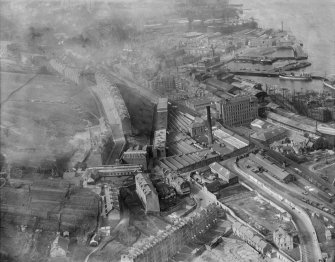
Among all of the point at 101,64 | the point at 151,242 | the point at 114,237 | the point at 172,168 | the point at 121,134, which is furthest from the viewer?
the point at 101,64

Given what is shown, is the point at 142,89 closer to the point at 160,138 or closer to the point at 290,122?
the point at 160,138

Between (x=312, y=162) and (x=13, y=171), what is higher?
(x=13, y=171)

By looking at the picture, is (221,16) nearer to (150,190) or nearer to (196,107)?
(196,107)

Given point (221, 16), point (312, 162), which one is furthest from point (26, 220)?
point (221, 16)

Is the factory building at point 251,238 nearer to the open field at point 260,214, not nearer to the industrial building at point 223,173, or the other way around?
the open field at point 260,214

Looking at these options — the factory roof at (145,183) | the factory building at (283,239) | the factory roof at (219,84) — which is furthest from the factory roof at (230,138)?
the factory building at (283,239)

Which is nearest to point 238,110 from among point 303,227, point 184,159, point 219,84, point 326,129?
point 326,129

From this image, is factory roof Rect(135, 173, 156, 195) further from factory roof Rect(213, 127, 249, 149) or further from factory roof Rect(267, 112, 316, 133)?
factory roof Rect(267, 112, 316, 133)
